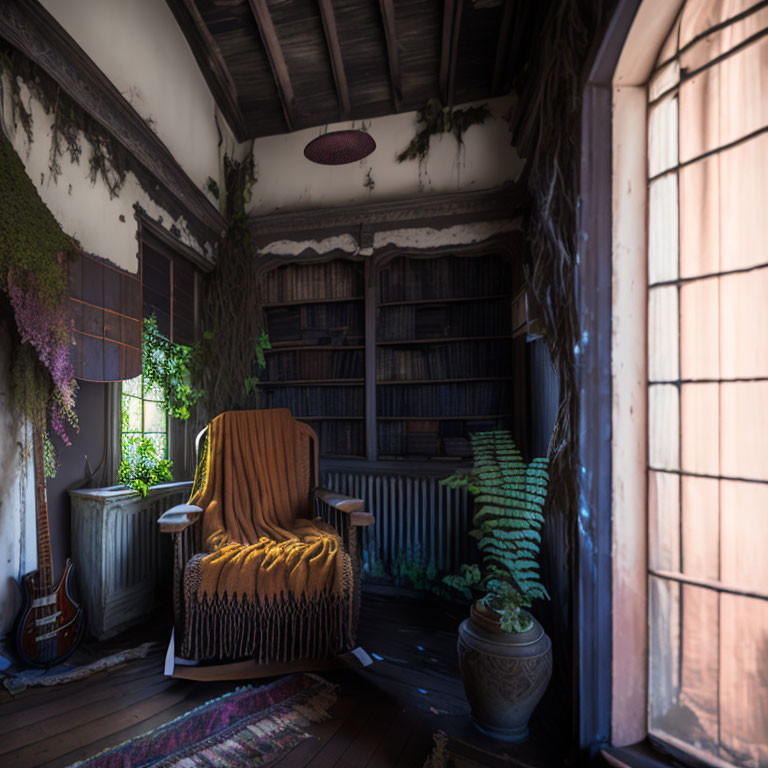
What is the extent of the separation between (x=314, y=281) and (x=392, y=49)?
5.41 feet

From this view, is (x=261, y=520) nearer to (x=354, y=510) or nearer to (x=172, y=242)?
(x=354, y=510)

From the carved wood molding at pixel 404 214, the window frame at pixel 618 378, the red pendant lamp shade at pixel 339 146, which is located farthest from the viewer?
the carved wood molding at pixel 404 214

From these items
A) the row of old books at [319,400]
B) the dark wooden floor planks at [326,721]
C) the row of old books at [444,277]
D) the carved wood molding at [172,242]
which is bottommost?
the dark wooden floor planks at [326,721]

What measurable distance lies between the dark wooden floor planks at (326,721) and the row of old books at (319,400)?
170 centimetres

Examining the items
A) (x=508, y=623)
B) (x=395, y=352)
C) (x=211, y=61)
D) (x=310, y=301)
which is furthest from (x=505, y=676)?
(x=211, y=61)

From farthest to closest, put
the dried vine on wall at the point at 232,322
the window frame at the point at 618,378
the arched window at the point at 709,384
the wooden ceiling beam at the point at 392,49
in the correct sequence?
the dried vine on wall at the point at 232,322 < the wooden ceiling beam at the point at 392,49 < the window frame at the point at 618,378 < the arched window at the point at 709,384

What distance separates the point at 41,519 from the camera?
1.93m

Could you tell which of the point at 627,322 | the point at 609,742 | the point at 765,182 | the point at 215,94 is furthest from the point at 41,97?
the point at 609,742

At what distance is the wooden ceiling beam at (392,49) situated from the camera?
2814mm

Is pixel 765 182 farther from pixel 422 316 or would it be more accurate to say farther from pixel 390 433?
pixel 390 433

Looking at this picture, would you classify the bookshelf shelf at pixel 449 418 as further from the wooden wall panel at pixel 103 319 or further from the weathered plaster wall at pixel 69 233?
the weathered plaster wall at pixel 69 233

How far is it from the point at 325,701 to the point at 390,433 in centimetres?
187

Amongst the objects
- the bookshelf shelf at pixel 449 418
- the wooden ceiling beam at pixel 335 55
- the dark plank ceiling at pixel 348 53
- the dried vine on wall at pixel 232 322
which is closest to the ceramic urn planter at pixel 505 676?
the bookshelf shelf at pixel 449 418

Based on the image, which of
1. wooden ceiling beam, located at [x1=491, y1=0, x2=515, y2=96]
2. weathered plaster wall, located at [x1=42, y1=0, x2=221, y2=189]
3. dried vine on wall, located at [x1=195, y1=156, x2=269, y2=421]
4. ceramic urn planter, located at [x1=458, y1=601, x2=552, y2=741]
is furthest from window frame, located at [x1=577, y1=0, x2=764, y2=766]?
dried vine on wall, located at [x1=195, y1=156, x2=269, y2=421]
